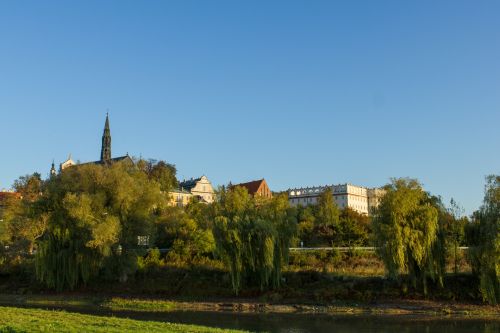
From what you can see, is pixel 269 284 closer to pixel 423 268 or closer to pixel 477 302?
pixel 423 268

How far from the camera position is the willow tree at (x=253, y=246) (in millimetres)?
42594

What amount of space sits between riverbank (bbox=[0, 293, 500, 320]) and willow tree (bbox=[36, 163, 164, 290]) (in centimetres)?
264

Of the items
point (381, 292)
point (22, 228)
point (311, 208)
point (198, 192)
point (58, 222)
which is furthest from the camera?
point (198, 192)

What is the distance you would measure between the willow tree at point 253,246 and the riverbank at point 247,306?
2.49m

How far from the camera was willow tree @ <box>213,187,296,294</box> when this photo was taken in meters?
42.6

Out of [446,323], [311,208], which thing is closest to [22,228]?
[446,323]

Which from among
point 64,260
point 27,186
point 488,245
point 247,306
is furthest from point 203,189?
point 488,245

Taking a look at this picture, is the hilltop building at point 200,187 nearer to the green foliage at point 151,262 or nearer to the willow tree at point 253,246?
the green foliage at point 151,262

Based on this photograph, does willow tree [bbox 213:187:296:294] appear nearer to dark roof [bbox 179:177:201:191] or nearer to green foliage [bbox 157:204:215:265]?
green foliage [bbox 157:204:215:265]

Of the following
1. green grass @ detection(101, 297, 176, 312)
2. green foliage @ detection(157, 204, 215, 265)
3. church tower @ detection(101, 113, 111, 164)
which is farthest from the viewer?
church tower @ detection(101, 113, 111, 164)

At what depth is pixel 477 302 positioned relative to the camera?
37.1 metres

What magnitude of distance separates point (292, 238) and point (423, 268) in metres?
11.3

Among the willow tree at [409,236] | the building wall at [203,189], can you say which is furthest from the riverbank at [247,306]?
the building wall at [203,189]

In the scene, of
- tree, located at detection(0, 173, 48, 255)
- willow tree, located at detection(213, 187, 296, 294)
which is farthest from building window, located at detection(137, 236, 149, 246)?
willow tree, located at detection(213, 187, 296, 294)
